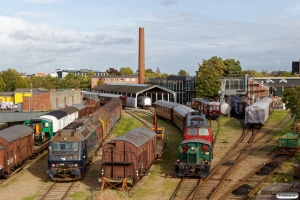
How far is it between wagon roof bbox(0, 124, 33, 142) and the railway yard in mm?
2591

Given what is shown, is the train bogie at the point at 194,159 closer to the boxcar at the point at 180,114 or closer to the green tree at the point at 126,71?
the boxcar at the point at 180,114

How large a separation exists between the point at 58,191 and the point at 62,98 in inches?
2149

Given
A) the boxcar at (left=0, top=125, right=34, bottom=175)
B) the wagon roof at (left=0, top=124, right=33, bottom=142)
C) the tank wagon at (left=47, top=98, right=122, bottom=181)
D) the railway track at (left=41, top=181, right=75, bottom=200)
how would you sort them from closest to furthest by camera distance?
the railway track at (left=41, top=181, right=75, bottom=200) → the tank wagon at (left=47, top=98, right=122, bottom=181) → the boxcar at (left=0, top=125, right=34, bottom=175) → the wagon roof at (left=0, top=124, right=33, bottom=142)

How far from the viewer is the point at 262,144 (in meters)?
38.5

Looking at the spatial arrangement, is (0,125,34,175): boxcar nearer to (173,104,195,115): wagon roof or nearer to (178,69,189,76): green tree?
(173,104,195,115): wagon roof

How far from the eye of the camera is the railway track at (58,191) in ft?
74.6

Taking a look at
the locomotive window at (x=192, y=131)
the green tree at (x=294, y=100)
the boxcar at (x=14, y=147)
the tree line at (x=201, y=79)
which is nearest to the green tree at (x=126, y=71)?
the tree line at (x=201, y=79)

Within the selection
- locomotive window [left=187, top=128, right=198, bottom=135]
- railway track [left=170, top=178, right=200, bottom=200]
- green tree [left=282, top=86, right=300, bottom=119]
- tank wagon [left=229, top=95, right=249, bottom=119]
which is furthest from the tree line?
railway track [left=170, top=178, right=200, bottom=200]

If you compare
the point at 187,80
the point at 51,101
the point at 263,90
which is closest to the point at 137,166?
the point at 51,101

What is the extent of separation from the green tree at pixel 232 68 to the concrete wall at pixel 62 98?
48339 mm

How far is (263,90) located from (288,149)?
180 feet

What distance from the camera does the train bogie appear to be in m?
25.5

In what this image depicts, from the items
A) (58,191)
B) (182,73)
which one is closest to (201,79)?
(58,191)

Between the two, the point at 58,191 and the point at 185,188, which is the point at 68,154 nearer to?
the point at 58,191
